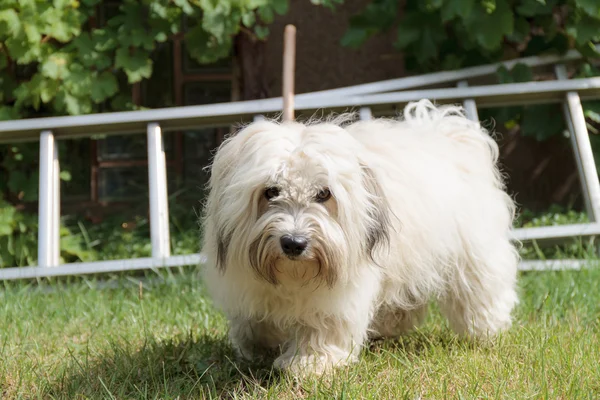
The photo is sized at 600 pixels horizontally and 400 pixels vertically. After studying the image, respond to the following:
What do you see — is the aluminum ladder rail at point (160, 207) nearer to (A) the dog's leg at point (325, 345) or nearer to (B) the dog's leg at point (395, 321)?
(B) the dog's leg at point (395, 321)

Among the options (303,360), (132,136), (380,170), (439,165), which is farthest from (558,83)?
(132,136)

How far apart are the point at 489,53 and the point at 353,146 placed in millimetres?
2956

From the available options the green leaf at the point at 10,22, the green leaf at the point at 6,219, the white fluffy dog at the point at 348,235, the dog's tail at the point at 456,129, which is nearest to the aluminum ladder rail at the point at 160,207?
the green leaf at the point at 6,219

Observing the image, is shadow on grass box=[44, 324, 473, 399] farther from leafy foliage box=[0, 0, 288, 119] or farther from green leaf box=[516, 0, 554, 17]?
green leaf box=[516, 0, 554, 17]

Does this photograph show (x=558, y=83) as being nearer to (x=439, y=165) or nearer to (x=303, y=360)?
(x=439, y=165)

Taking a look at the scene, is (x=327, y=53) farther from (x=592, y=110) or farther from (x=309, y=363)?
(x=309, y=363)

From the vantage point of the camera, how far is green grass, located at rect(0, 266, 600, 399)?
274 cm

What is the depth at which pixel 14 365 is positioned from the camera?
10.2 feet

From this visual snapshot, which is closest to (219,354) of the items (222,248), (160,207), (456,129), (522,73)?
(222,248)

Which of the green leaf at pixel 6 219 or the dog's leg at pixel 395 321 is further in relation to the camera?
the green leaf at pixel 6 219

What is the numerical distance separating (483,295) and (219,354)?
117 centimetres

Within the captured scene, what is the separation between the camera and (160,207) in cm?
463

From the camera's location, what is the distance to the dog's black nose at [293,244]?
2.57 metres

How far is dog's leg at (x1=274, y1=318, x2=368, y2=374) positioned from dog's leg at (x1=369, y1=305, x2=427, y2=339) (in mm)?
578
